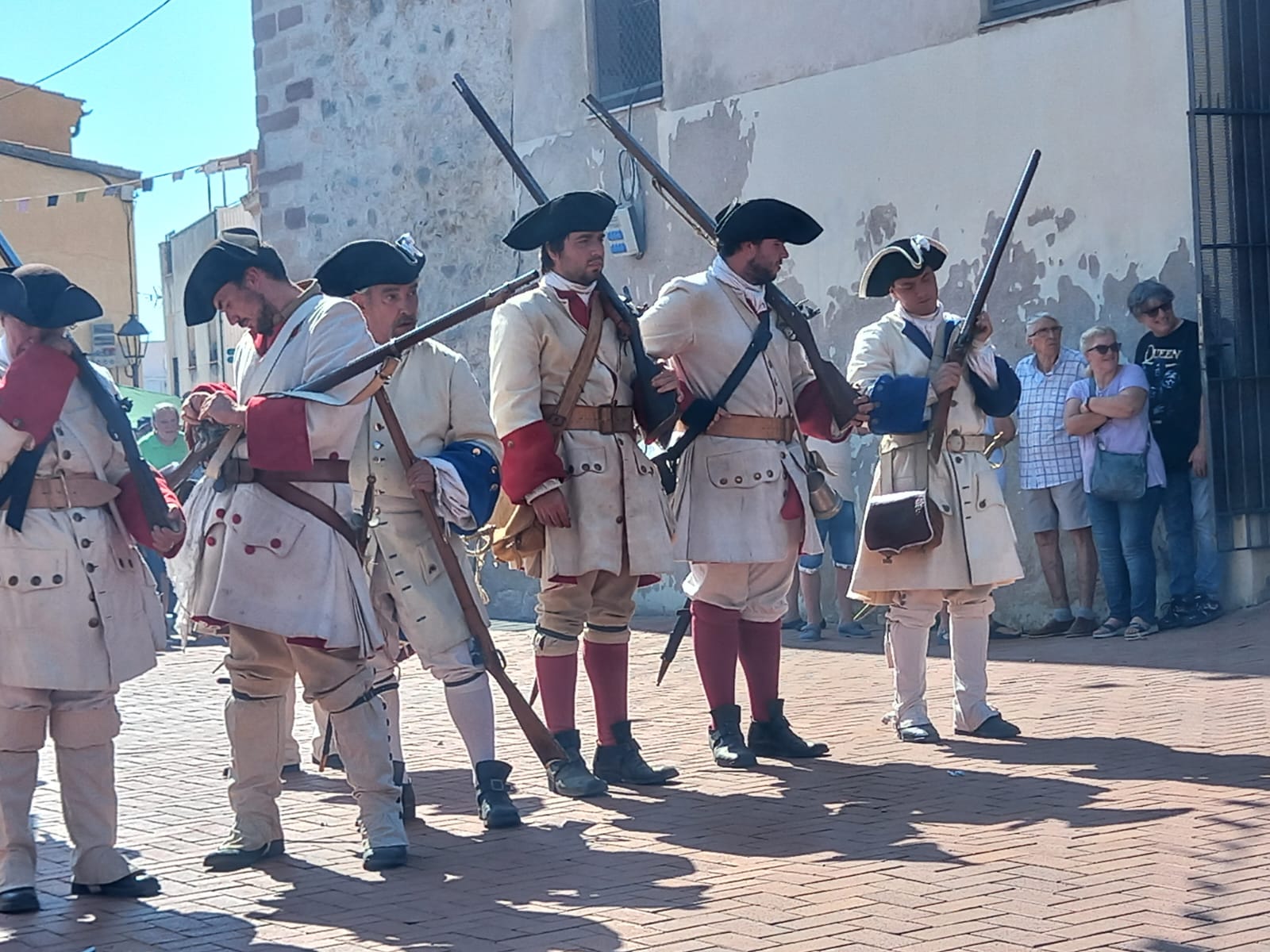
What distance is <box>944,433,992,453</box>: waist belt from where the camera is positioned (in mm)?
7457

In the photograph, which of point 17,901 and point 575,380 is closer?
point 17,901

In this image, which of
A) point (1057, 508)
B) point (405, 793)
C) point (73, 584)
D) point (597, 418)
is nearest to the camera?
point (73, 584)

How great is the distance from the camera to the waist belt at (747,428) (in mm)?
7094

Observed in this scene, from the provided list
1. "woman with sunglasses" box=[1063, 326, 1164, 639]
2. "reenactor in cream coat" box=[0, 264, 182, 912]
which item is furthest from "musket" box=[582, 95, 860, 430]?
"woman with sunglasses" box=[1063, 326, 1164, 639]

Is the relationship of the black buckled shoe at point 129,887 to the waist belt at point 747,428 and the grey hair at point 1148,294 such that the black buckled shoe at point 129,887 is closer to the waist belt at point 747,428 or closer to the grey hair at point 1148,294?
the waist belt at point 747,428

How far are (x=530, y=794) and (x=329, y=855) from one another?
1089mm

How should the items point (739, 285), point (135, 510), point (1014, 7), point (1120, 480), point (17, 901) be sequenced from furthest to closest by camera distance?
point (1014, 7) < point (1120, 480) < point (739, 285) < point (135, 510) < point (17, 901)

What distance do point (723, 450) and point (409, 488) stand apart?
1.44m

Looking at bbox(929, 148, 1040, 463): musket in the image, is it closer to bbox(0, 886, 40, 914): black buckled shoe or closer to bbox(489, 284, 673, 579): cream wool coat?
bbox(489, 284, 673, 579): cream wool coat

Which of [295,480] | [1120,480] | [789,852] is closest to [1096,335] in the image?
[1120,480]

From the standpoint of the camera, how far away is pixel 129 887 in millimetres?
5312

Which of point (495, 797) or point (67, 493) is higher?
point (67, 493)

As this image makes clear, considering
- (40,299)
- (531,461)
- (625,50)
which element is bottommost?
(531,461)

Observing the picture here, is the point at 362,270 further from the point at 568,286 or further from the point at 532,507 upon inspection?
the point at 532,507
